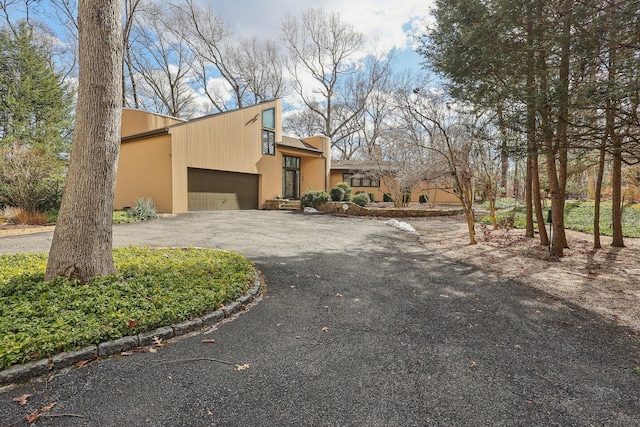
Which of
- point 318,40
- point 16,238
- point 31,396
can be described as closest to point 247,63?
point 318,40

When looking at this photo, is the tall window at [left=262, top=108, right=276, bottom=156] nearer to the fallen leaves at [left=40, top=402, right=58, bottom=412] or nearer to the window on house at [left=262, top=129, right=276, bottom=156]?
the window on house at [left=262, top=129, right=276, bottom=156]

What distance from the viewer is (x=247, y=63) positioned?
27719mm

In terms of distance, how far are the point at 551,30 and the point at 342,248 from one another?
559 cm

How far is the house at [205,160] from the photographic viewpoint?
44.6 ft

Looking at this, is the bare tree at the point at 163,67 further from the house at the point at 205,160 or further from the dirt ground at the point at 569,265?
the dirt ground at the point at 569,265

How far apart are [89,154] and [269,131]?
1616cm

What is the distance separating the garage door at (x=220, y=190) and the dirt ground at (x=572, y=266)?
1082 centimetres

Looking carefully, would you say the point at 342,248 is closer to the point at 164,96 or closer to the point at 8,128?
the point at 8,128

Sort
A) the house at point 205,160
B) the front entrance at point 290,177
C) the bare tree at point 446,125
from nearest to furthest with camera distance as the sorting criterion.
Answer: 1. the bare tree at point 446,125
2. the house at point 205,160
3. the front entrance at point 290,177

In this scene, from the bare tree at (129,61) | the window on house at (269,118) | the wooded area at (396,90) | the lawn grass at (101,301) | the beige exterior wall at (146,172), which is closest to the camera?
the lawn grass at (101,301)

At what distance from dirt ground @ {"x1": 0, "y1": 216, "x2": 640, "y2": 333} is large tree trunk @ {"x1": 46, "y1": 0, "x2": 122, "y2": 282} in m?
6.29

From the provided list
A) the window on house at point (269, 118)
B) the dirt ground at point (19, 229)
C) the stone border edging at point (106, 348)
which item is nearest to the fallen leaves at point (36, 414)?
the stone border edging at point (106, 348)

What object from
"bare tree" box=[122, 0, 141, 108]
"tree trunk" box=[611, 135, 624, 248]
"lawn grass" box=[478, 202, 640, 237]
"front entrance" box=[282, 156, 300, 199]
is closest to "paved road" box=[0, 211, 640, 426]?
"tree trunk" box=[611, 135, 624, 248]

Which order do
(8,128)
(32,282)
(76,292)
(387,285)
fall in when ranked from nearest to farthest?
(76,292), (32,282), (387,285), (8,128)
